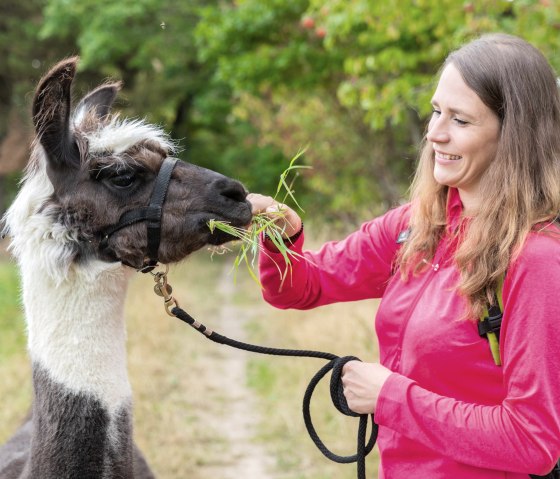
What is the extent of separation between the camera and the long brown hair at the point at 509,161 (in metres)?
1.81

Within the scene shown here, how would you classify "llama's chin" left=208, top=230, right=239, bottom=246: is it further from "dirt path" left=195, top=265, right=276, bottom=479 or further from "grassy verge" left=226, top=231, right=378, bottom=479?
"grassy verge" left=226, top=231, right=378, bottom=479

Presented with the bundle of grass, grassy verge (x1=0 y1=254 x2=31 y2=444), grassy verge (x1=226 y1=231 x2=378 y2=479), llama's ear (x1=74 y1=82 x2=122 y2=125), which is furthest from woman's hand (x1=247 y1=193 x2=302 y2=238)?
grassy verge (x1=226 y1=231 x2=378 y2=479)

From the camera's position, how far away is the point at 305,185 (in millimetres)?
13945

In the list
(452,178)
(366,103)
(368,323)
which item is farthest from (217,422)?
(452,178)

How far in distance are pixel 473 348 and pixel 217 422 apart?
15.2ft

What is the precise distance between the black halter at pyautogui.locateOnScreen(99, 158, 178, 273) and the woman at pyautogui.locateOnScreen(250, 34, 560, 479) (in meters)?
0.79

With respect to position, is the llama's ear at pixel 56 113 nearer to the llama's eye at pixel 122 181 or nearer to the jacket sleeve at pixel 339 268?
the llama's eye at pixel 122 181

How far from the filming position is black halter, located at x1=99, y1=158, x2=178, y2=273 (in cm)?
238

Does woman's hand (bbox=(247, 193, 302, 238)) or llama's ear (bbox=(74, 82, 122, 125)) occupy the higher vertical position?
llama's ear (bbox=(74, 82, 122, 125))

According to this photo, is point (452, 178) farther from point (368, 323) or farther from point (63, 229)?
point (368, 323)

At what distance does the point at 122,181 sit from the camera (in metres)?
2.40

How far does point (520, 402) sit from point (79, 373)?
1.40 metres

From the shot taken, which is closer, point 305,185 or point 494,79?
point 494,79

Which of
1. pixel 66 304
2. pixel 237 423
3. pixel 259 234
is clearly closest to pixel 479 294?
pixel 259 234
